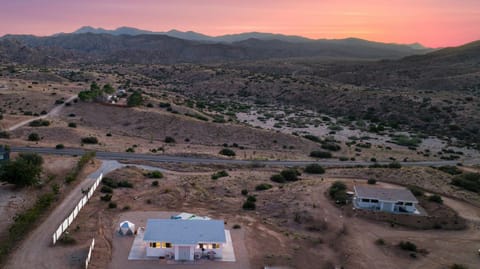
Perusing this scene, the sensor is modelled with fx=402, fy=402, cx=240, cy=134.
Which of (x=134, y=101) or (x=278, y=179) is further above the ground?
(x=134, y=101)

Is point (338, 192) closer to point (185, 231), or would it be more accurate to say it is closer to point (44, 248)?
point (185, 231)

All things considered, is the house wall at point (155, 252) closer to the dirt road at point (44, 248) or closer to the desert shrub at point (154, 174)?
the dirt road at point (44, 248)

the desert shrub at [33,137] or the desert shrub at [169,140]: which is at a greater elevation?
the desert shrub at [33,137]

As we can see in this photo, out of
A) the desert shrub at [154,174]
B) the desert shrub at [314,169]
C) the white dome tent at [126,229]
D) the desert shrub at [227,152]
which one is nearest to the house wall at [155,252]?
the white dome tent at [126,229]

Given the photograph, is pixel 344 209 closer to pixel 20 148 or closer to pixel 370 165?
pixel 370 165

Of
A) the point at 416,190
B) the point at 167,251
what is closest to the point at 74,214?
the point at 167,251

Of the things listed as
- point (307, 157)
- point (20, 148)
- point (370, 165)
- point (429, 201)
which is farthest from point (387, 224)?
point (20, 148)
